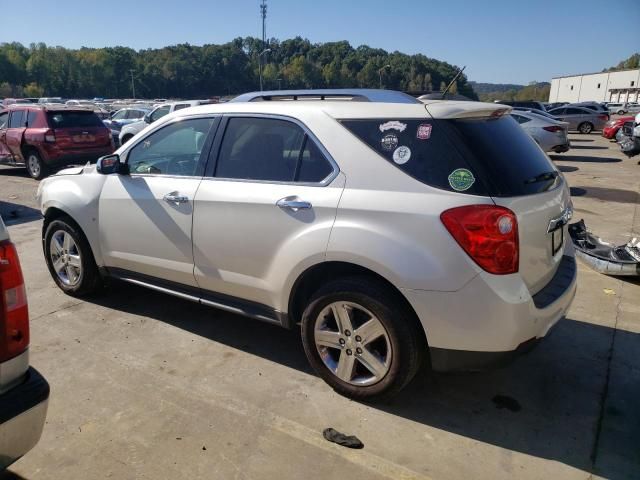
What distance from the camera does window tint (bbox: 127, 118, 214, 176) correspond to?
144 inches

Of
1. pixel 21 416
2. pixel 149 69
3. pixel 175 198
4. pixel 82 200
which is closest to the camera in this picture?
pixel 21 416

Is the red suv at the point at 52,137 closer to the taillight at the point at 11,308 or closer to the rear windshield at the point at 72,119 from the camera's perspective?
the rear windshield at the point at 72,119

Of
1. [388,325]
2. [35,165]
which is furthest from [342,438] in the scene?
[35,165]

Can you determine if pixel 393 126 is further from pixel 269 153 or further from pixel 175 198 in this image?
pixel 175 198

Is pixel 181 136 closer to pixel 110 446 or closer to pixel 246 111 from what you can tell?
→ pixel 246 111

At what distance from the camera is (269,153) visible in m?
3.29

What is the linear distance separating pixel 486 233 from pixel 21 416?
2.18 metres

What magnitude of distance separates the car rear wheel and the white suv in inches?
1064

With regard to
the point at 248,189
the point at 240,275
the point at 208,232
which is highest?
the point at 248,189

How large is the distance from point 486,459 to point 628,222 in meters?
6.49

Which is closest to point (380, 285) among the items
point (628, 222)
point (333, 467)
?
point (333, 467)

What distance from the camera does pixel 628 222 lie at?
7.56 meters

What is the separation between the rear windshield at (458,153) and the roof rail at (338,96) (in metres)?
0.33

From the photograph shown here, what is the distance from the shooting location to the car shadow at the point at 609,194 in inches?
371
